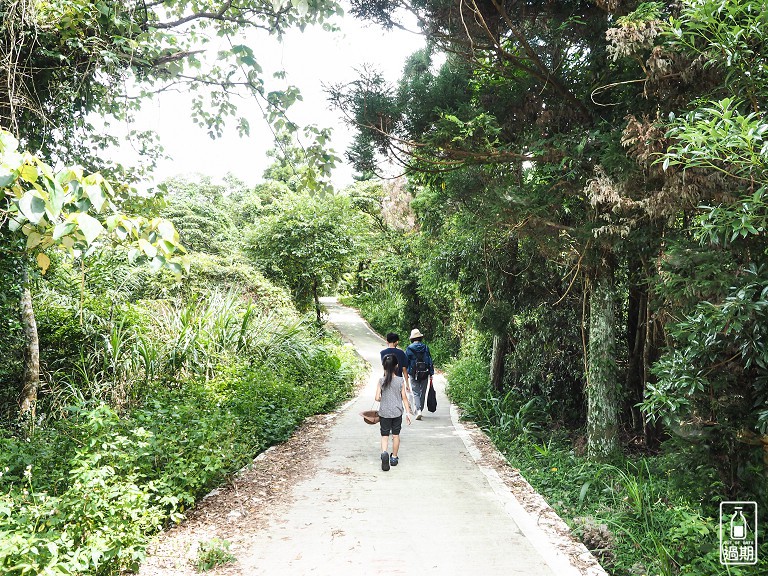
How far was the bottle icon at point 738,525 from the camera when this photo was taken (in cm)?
354

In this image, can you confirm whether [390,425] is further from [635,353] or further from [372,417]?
[635,353]

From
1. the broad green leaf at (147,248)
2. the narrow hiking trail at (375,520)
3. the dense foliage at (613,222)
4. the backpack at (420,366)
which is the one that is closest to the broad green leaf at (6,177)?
the broad green leaf at (147,248)

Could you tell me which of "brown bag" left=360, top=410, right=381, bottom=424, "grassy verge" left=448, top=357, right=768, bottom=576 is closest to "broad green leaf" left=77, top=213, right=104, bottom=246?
"grassy verge" left=448, top=357, right=768, bottom=576

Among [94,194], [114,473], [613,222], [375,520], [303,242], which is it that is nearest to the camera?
[94,194]

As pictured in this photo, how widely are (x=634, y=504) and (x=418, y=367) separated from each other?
17.1 feet

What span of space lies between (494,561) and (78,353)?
21.3 ft

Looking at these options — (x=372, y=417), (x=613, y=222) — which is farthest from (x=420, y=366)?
(x=613, y=222)

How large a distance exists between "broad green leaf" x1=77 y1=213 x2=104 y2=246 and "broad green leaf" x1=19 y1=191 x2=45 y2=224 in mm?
125

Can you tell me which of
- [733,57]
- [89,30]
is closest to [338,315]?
[89,30]

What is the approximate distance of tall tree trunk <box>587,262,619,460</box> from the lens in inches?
261

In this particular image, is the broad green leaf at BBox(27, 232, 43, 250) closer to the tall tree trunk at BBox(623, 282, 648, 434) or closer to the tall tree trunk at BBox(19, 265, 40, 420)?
the tall tree trunk at BBox(19, 265, 40, 420)

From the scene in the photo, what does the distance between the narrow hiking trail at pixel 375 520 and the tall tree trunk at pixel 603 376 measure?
125 centimetres

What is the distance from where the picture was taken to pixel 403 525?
14.9 ft

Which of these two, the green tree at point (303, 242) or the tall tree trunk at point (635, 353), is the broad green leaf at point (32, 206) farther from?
the green tree at point (303, 242)
